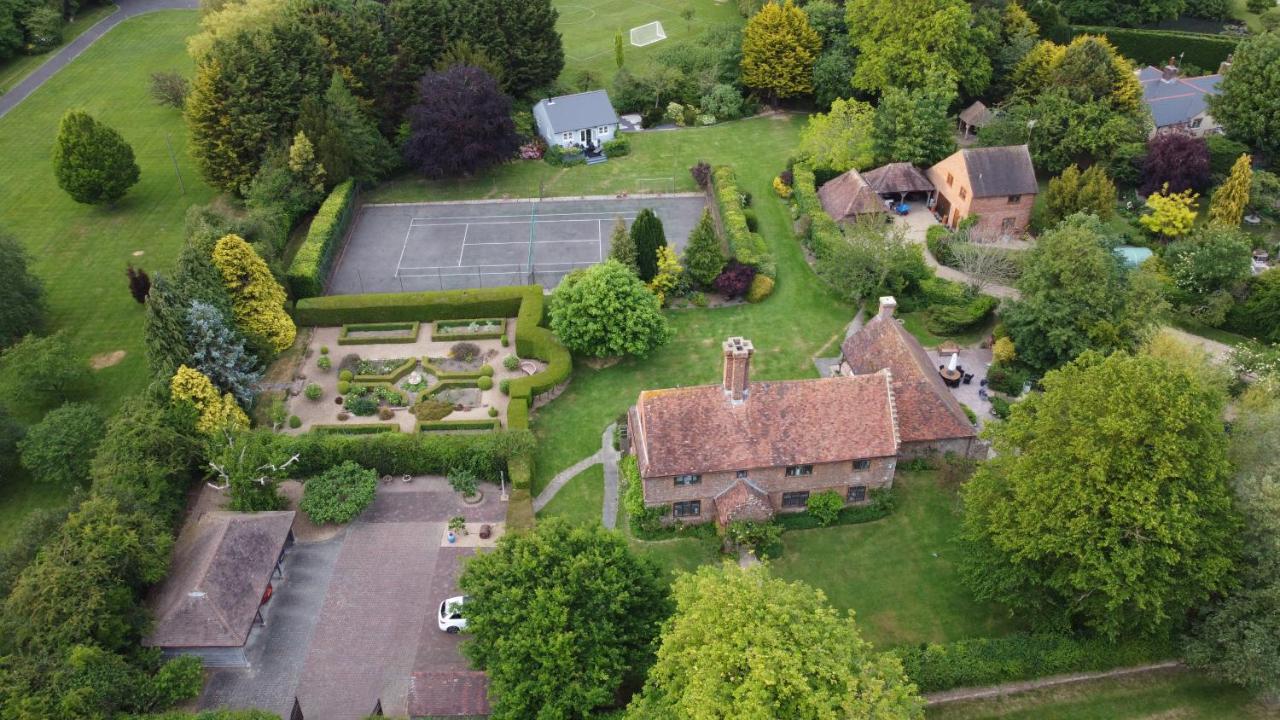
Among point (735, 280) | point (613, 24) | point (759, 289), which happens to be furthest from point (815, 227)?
point (613, 24)

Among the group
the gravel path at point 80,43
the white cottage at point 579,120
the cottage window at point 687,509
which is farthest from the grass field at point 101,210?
the cottage window at point 687,509

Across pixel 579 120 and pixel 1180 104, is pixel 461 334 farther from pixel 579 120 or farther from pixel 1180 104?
pixel 1180 104

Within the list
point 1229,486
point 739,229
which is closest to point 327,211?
point 739,229

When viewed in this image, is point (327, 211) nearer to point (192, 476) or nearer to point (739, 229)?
point (192, 476)

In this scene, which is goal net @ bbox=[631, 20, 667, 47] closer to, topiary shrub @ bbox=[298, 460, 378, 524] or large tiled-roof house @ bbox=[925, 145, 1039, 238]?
large tiled-roof house @ bbox=[925, 145, 1039, 238]

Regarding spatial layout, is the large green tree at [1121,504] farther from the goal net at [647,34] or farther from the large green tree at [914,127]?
the goal net at [647,34]

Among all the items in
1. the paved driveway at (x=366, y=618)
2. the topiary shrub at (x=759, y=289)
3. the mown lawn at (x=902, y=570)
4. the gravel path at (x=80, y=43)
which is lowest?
the mown lawn at (x=902, y=570)

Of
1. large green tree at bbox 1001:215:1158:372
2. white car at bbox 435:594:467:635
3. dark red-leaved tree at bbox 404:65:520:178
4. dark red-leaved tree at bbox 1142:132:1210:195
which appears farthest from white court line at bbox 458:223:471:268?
dark red-leaved tree at bbox 1142:132:1210:195
